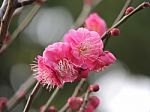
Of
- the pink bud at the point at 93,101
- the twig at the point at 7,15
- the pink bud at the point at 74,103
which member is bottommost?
the pink bud at the point at 93,101

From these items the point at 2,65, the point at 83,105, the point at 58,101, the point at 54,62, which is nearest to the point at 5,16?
the point at 54,62

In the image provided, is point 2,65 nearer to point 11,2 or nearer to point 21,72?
point 21,72

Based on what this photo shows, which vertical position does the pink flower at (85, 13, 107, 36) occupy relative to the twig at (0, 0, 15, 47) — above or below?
below

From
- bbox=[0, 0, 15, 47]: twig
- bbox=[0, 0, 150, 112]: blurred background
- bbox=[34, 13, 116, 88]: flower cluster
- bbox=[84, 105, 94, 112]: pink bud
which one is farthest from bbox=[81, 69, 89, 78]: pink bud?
bbox=[0, 0, 150, 112]: blurred background

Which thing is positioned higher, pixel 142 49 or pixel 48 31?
pixel 48 31

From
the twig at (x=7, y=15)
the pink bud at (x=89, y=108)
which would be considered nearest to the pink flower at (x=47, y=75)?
the twig at (x=7, y=15)

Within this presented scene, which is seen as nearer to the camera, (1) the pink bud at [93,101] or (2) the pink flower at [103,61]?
(2) the pink flower at [103,61]

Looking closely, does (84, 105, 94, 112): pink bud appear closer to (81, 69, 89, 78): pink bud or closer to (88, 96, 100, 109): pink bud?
(88, 96, 100, 109): pink bud

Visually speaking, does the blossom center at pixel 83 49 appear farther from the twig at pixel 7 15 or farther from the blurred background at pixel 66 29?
the blurred background at pixel 66 29
